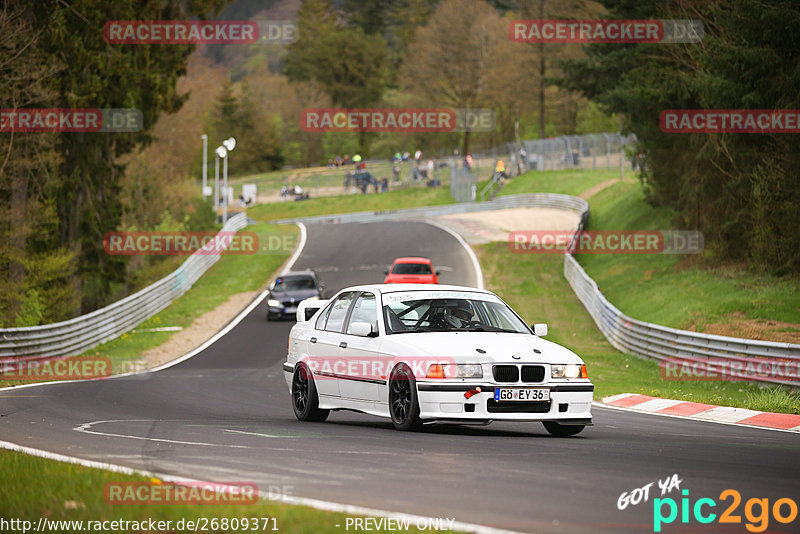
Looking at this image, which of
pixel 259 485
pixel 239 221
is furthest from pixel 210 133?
pixel 259 485

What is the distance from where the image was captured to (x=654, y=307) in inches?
1296

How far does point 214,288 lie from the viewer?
45438mm

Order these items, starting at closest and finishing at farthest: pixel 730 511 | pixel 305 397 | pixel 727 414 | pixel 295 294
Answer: pixel 730 511
pixel 305 397
pixel 727 414
pixel 295 294

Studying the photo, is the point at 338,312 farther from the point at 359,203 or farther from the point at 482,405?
the point at 359,203

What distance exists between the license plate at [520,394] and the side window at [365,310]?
6.44 ft

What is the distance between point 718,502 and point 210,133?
130 m

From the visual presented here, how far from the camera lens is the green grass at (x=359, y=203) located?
3516 inches

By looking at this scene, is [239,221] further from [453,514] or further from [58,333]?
[453,514]

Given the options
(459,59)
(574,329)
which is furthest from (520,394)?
(459,59)

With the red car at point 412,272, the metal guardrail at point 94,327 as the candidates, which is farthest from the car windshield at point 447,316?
the red car at point 412,272

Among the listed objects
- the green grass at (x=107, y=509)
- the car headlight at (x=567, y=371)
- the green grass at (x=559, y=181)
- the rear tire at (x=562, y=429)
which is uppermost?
the green grass at (x=559, y=181)

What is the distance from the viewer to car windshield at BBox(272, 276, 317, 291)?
36.9 meters

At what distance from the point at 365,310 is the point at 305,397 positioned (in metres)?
1.39

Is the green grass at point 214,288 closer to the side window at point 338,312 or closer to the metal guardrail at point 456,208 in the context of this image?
the side window at point 338,312
